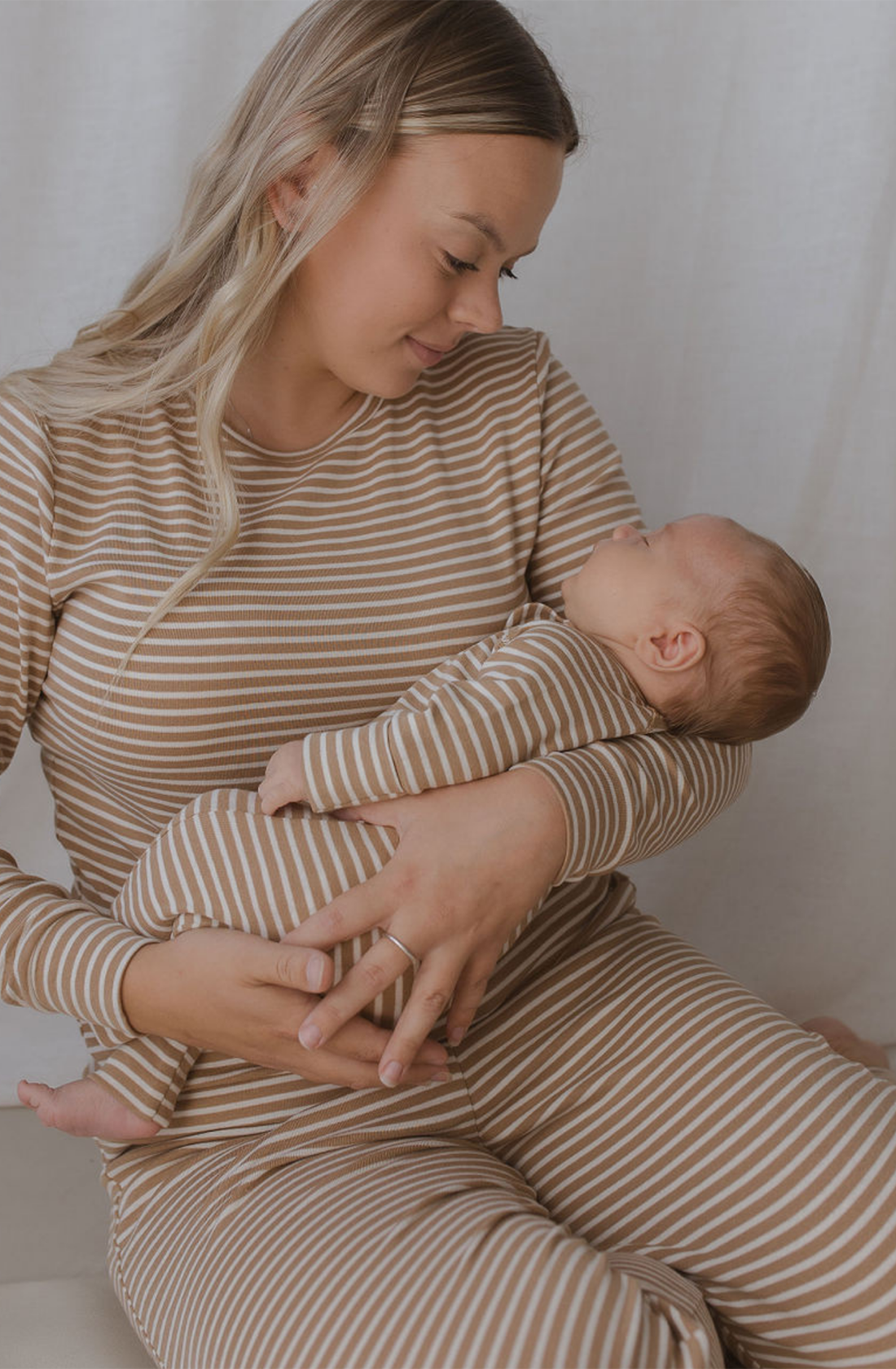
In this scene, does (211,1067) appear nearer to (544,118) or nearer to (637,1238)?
(637,1238)

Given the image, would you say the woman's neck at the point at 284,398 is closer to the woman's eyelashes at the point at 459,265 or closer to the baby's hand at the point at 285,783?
the woman's eyelashes at the point at 459,265

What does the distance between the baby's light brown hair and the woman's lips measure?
38 cm

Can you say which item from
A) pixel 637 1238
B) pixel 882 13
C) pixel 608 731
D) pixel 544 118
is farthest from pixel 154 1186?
pixel 882 13

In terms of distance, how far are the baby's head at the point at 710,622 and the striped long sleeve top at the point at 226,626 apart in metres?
0.06

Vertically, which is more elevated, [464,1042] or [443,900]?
[443,900]

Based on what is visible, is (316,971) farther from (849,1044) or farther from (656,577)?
(849,1044)

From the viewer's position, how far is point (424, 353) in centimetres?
149

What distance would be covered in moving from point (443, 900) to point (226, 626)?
1.15ft

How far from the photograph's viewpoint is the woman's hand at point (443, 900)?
1165mm

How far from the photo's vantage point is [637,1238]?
3.90 feet

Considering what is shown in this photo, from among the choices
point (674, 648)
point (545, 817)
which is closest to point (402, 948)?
point (545, 817)

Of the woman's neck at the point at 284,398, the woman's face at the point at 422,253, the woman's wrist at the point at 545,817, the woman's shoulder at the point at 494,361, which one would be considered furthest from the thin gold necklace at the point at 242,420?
the woman's wrist at the point at 545,817

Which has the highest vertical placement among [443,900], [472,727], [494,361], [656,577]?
[494,361]

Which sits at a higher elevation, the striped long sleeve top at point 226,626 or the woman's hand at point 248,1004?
the striped long sleeve top at point 226,626
